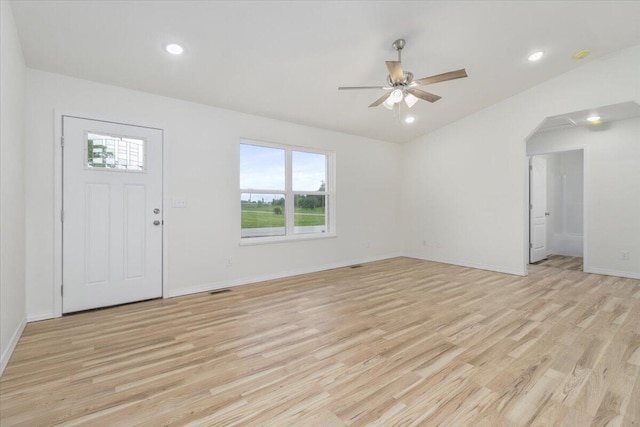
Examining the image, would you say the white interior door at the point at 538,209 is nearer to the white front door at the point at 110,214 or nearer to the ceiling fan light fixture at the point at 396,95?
the ceiling fan light fixture at the point at 396,95

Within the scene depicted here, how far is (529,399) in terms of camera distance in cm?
175

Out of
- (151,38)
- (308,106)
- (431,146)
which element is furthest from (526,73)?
(151,38)

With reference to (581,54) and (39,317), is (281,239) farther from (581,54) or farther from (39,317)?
(581,54)

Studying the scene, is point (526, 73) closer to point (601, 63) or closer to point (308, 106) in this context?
point (601, 63)

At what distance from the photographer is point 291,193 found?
499 centimetres

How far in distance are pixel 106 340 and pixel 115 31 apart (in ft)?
8.97

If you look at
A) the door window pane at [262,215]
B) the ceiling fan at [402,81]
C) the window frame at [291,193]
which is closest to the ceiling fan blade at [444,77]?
the ceiling fan at [402,81]

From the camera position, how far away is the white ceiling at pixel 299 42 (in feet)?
8.30

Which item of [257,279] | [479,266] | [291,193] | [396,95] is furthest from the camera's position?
→ [479,266]

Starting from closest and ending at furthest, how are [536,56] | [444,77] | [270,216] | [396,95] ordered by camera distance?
[444,77]
[396,95]
[536,56]
[270,216]

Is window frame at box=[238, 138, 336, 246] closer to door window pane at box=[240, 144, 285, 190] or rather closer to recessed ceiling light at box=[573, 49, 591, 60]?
door window pane at box=[240, 144, 285, 190]

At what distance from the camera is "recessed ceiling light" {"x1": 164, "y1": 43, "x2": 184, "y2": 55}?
2833 millimetres

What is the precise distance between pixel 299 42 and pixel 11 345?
12.0 ft

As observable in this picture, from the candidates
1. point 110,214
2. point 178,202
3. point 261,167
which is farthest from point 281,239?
point 110,214
